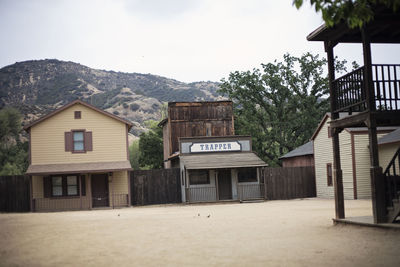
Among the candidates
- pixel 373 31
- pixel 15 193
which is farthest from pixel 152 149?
pixel 373 31

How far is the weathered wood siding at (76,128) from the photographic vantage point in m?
31.5

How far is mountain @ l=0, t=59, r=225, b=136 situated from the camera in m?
121

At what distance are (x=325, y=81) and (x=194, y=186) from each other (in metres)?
24.4

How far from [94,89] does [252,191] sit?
11747 cm

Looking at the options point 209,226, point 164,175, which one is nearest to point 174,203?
point 164,175

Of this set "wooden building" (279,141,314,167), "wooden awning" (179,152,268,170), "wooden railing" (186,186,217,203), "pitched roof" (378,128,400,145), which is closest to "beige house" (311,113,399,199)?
"pitched roof" (378,128,400,145)

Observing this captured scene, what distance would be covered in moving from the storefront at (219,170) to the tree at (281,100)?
1628 cm

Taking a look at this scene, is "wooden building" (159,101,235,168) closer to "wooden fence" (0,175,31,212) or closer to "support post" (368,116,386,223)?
"wooden fence" (0,175,31,212)

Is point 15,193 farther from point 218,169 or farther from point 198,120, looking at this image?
point 198,120

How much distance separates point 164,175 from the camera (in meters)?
33.4

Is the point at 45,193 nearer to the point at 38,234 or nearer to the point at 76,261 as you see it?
the point at 38,234

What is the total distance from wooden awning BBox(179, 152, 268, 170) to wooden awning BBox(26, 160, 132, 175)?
395 cm

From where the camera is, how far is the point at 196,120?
40.3 metres

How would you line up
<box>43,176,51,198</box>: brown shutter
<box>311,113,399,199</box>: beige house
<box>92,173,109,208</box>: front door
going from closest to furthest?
<box>311,113,399,199</box>: beige house < <box>43,176,51,198</box>: brown shutter < <box>92,173,109,208</box>: front door
